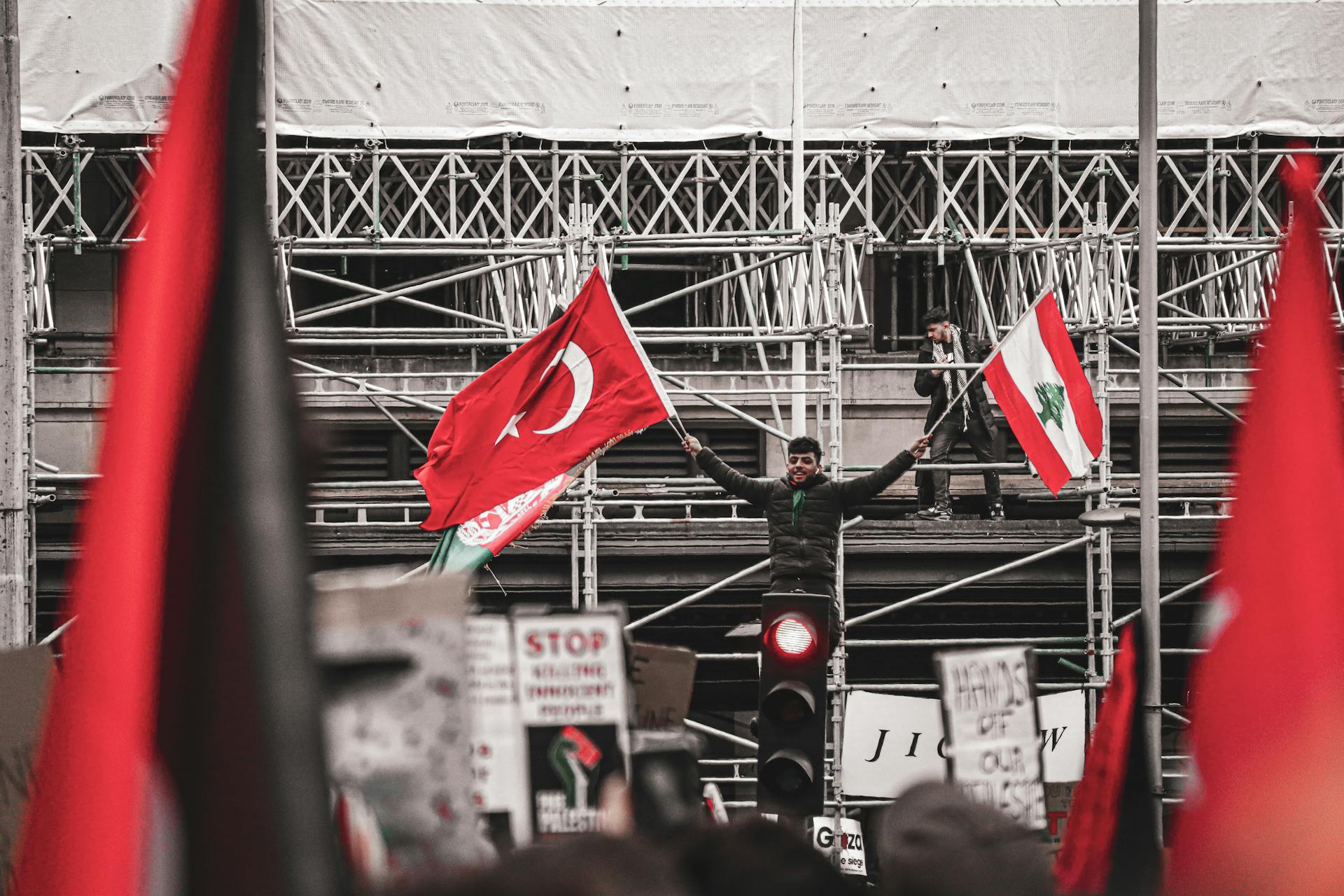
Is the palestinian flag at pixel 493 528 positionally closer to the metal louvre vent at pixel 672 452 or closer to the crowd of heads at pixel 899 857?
the crowd of heads at pixel 899 857

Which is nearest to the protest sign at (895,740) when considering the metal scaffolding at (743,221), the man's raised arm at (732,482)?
the man's raised arm at (732,482)

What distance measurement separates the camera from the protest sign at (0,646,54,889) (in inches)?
163

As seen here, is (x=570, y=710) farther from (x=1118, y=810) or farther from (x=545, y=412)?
(x=545, y=412)

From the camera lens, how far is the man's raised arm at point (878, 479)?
31.1 feet

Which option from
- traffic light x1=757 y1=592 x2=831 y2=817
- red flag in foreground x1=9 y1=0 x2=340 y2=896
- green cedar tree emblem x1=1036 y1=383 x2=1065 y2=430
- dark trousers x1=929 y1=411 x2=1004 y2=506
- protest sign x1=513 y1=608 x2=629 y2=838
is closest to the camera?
red flag in foreground x1=9 y1=0 x2=340 y2=896

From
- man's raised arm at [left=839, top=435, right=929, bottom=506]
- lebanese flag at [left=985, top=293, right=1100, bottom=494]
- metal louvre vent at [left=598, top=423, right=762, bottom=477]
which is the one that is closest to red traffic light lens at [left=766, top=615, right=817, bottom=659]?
man's raised arm at [left=839, top=435, right=929, bottom=506]

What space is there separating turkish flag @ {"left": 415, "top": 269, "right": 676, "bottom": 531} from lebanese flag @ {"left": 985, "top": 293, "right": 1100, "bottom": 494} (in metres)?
2.05

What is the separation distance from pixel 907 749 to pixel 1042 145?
37.4 feet

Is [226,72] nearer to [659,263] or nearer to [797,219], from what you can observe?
[797,219]

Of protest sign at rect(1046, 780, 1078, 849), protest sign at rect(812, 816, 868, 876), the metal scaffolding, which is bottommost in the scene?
protest sign at rect(812, 816, 868, 876)

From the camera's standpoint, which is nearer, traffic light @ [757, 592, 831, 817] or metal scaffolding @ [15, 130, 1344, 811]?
traffic light @ [757, 592, 831, 817]

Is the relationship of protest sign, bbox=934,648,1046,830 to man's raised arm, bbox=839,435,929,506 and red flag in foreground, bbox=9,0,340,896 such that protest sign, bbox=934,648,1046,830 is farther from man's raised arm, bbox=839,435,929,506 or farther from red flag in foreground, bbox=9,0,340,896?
man's raised arm, bbox=839,435,929,506

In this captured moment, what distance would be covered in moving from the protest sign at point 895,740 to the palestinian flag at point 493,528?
2.17 m

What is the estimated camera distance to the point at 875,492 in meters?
9.55
